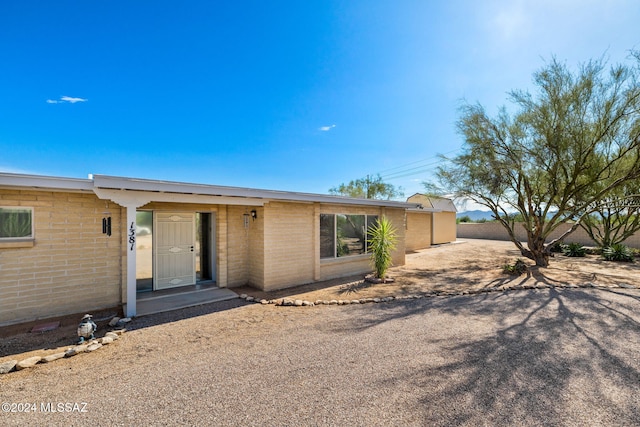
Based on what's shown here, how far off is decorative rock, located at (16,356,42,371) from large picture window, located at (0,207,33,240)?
8.79 ft

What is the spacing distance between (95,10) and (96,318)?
6.76m

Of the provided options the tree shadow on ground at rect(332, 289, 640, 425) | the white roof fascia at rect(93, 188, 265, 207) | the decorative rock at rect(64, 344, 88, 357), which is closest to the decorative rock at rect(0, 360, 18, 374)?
the decorative rock at rect(64, 344, 88, 357)

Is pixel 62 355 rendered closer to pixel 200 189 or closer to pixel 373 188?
pixel 200 189

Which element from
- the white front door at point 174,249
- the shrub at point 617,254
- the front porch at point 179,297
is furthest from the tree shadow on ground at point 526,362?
the shrub at point 617,254

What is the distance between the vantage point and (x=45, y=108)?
9.46 metres

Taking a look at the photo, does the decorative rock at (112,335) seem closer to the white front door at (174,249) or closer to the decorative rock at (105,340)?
the decorative rock at (105,340)

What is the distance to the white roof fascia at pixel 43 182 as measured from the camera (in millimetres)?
4039

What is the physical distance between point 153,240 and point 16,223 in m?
2.28

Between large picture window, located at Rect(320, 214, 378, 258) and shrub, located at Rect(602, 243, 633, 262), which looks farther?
shrub, located at Rect(602, 243, 633, 262)

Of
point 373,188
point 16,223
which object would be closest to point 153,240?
point 16,223

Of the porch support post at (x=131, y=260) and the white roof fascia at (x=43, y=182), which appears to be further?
the porch support post at (x=131, y=260)

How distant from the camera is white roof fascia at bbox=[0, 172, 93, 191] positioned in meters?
4.04

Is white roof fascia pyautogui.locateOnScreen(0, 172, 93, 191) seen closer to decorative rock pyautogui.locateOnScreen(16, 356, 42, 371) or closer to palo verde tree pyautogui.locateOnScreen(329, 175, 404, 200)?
decorative rock pyautogui.locateOnScreen(16, 356, 42, 371)

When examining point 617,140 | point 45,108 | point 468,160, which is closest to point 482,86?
point 468,160
